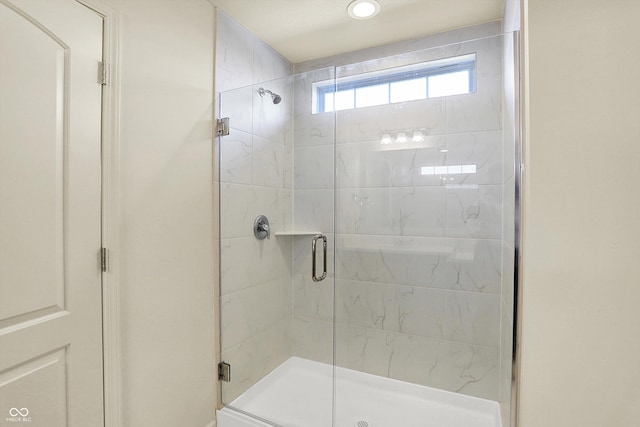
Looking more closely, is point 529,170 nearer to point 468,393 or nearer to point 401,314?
point 401,314

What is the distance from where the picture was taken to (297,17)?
1.82 metres

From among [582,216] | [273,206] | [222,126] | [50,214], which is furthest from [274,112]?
[582,216]

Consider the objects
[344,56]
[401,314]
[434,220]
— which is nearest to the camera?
[434,220]

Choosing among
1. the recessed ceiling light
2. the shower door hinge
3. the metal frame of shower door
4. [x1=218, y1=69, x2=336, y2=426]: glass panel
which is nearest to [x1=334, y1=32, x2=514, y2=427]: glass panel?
[x1=218, y1=69, x2=336, y2=426]: glass panel

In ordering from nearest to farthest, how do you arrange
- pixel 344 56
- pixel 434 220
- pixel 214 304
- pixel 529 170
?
pixel 529 170
pixel 214 304
pixel 434 220
pixel 344 56

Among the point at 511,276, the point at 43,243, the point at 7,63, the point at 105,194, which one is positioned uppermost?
the point at 7,63

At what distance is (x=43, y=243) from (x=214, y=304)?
0.87 m

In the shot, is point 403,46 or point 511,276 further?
point 403,46

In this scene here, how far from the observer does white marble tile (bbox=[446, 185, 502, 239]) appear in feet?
5.58

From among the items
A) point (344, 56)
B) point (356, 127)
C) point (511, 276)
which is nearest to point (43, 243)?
point (356, 127)

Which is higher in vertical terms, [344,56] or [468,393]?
[344,56]

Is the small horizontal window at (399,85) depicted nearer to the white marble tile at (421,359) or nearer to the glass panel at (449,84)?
the glass panel at (449,84)
